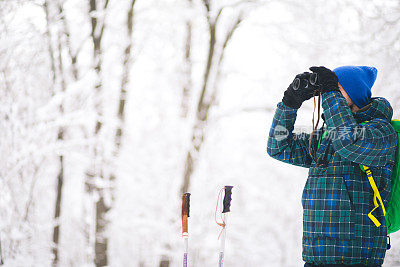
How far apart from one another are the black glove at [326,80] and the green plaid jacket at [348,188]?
3 centimetres

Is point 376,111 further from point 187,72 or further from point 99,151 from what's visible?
point 187,72

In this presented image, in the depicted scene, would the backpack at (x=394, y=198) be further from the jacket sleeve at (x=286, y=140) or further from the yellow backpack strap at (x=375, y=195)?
the jacket sleeve at (x=286, y=140)

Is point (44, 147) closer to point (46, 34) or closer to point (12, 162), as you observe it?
point (12, 162)

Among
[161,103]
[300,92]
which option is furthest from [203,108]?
[300,92]

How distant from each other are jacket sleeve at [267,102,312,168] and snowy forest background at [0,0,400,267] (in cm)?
297

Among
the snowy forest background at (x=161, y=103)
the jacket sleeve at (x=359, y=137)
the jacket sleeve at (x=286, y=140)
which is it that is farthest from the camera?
the snowy forest background at (x=161, y=103)

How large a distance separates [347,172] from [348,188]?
63 millimetres

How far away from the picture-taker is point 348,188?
132 cm

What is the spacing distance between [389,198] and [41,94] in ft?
17.3

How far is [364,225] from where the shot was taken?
1280mm

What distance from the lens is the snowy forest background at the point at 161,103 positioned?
172 inches

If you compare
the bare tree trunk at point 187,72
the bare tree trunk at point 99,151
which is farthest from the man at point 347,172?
the bare tree trunk at point 187,72

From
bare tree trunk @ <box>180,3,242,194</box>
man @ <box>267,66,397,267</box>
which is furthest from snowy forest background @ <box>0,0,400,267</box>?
man @ <box>267,66,397,267</box>

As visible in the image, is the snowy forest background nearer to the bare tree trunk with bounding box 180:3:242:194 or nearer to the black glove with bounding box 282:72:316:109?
the bare tree trunk with bounding box 180:3:242:194
